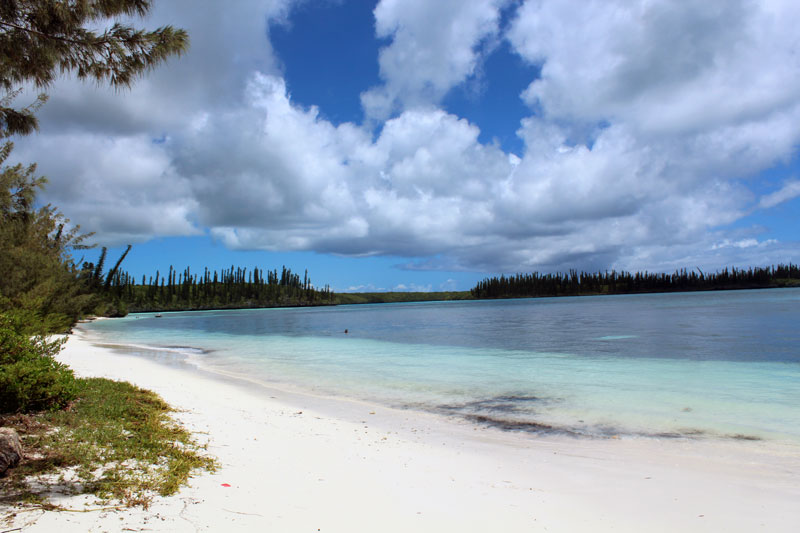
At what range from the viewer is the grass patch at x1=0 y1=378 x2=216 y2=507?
429cm

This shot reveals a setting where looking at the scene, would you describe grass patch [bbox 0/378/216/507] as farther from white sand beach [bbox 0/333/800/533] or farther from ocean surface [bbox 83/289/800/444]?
ocean surface [bbox 83/289/800/444]

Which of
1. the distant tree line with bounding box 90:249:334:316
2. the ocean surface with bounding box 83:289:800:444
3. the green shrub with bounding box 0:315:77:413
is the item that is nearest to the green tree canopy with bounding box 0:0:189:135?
the green shrub with bounding box 0:315:77:413

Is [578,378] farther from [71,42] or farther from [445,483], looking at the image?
[71,42]

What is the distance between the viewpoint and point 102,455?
511 cm

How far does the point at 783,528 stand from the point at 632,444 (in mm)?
3486

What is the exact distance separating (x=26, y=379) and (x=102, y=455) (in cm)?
248

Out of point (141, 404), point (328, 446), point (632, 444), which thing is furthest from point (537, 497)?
point (141, 404)

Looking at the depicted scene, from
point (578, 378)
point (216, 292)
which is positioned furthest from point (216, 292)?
point (578, 378)

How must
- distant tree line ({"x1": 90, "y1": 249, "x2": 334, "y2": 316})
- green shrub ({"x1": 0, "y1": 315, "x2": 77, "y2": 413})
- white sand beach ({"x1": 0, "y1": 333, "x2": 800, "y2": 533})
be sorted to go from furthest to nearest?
distant tree line ({"x1": 90, "y1": 249, "x2": 334, "y2": 316}) < green shrub ({"x1": 0, "y1": 315, "x2": 77, "y2": 413}) < white sand beach ({"x1": 0, "y1": 333, "x2": 800, "y2": 533})

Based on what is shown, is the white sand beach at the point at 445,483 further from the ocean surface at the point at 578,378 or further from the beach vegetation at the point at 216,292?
the beach vegetation at the point at 216,292

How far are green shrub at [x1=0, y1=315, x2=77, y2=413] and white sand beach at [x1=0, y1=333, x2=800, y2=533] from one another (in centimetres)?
193

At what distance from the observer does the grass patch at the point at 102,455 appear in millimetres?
4289

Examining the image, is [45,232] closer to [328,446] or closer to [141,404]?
[141,404]

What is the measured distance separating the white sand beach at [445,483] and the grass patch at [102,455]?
26cm
